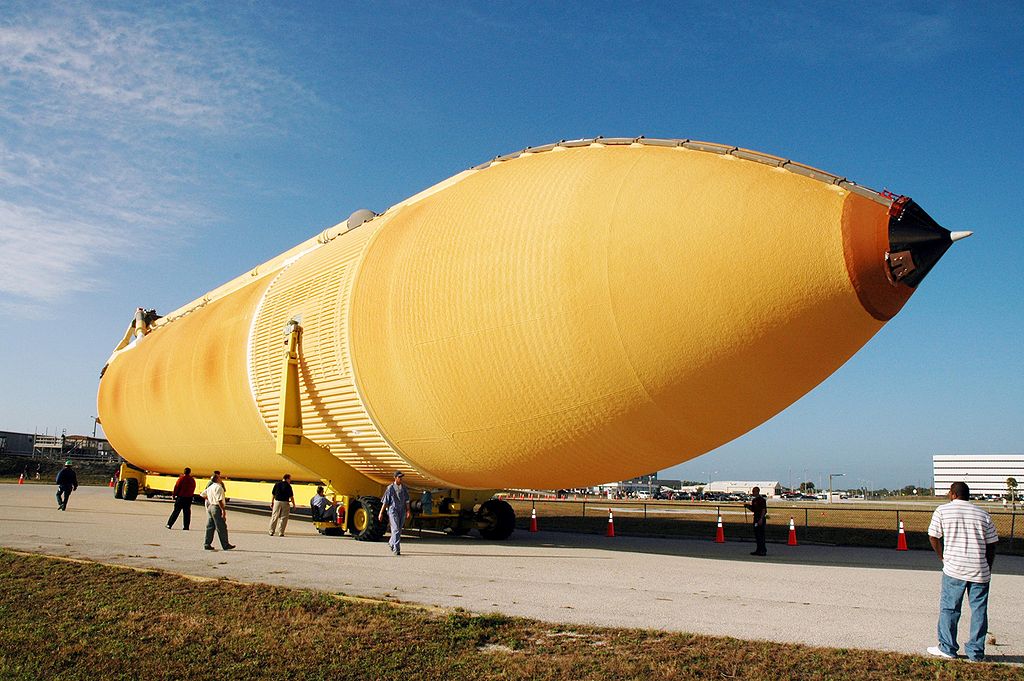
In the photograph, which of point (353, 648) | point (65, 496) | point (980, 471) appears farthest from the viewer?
point (980, 471)

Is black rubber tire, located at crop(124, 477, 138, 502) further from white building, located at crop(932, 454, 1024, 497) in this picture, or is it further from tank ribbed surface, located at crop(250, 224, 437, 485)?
white building, located at crop(932, 454, 1024, 497)

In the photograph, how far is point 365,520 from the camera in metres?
13.2

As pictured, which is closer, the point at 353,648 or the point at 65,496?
the point at 353,648

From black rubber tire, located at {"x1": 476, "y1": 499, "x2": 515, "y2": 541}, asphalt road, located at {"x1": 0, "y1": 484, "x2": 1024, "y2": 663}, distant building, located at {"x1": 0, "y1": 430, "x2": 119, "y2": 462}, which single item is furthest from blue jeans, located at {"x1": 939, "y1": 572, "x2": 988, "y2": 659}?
distant building, located at {"x1": 0, "y1": 430, "x2": 119, "y2": 462}

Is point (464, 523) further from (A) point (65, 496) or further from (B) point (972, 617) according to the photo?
(A) point (65, 496)

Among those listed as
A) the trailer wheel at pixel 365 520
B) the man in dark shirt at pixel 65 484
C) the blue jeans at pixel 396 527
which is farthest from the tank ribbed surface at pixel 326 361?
the man in dark shirt at pixel 65 484

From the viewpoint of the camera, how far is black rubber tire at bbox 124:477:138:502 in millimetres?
25281

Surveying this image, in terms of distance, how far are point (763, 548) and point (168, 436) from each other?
48.3 feet

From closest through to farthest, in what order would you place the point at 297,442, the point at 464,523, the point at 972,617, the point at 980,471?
the point at 972,617, the point at 297,442, the point at 464,523, the point at 980,471

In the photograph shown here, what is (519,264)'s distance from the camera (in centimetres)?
941

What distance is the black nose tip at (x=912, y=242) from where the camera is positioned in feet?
25.4

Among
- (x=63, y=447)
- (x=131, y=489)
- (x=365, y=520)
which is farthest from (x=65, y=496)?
(x=63, y=447)

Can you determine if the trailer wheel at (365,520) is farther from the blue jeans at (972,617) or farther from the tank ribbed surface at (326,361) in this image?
the blue jeans at (972,617)

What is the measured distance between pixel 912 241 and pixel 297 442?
391 inches
